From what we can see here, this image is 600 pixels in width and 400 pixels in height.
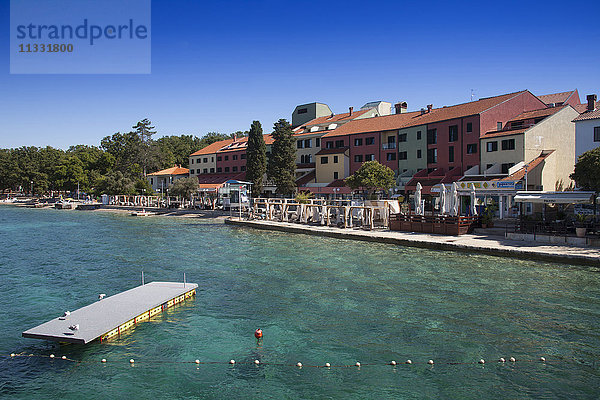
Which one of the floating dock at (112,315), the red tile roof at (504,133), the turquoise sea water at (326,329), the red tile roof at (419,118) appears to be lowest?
the turquoise sea water at (326,329)

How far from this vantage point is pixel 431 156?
44125mm

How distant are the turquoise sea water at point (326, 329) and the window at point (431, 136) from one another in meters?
25.9

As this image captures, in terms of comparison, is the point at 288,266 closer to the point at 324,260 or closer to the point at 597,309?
the point at 324,260

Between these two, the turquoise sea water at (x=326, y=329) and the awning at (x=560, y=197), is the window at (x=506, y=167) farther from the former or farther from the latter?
A: the turquoise sea water at (x=326, y=329)

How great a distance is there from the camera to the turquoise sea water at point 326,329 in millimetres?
7965

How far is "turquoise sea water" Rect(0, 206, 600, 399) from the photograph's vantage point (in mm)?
7965

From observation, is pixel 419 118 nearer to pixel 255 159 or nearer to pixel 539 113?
pixel 539 113

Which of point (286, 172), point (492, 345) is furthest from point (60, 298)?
point (286, 172)

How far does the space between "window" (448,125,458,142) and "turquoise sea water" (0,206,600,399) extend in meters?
24.2

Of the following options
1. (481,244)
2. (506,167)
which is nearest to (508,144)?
(506,167)

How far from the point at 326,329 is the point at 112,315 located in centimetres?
534

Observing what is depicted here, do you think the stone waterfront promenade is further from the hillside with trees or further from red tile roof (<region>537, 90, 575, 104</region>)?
the hillside with trees

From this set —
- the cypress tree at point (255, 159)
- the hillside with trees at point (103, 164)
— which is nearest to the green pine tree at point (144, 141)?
the hillside with trees at point (103, 164)

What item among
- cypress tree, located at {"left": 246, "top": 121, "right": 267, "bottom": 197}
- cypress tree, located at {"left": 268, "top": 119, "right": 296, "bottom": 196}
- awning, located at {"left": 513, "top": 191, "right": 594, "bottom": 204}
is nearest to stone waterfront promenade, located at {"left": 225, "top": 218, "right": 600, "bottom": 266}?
awning, located at {"left": 513, "top": 191, "right": 594, "bottom": 204}
